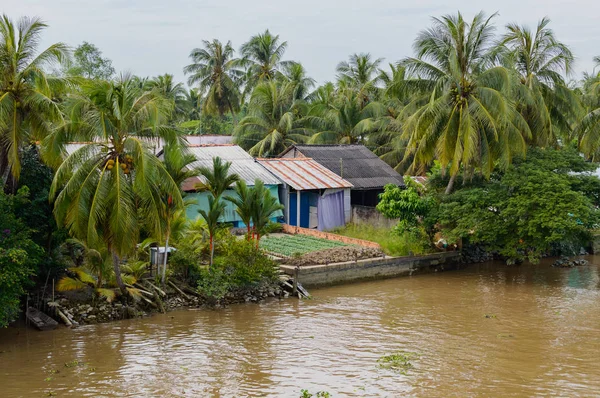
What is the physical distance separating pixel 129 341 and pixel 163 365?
5.69 ft

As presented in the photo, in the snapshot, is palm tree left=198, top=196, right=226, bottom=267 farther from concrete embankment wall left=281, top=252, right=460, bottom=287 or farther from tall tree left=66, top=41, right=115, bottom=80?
tall tree left=66, top=41, right=115, bottom=80

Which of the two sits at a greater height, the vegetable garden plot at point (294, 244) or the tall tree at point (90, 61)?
the tall tree at point (90, 61)

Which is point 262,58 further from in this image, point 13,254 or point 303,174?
point 13,254

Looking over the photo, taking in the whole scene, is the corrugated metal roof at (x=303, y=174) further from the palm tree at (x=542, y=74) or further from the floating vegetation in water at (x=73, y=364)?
the floating vegetation in water at (x=73, y=364)

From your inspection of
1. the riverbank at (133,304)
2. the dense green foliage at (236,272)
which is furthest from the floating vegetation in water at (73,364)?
the dense green foliage at (236,272)

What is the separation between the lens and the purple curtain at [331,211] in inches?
982

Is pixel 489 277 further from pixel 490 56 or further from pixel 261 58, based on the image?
pixel 261 58

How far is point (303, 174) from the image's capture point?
25438mm

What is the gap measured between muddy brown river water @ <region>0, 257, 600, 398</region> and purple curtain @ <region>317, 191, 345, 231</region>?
5.91 meters

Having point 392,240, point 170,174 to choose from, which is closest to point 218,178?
point 170,174

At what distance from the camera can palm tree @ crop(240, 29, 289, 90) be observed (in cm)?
3806

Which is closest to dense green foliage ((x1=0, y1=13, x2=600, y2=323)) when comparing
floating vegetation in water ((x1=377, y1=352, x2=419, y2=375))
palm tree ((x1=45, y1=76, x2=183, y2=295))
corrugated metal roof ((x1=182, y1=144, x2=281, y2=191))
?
palm tree ((x1=45, y1=76, x2=183, y2=295))

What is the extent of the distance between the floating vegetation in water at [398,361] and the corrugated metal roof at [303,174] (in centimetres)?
1130

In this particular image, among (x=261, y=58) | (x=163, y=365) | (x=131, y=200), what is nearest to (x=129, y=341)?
(x=163, y=365)
